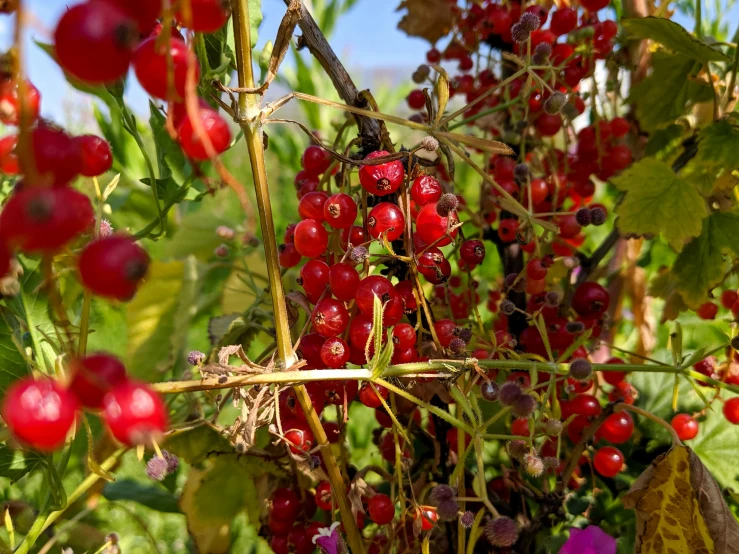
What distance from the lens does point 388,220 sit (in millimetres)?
543

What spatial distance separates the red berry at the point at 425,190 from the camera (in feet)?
1.87

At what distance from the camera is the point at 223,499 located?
0.84m

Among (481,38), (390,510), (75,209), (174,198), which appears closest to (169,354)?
(174,198)

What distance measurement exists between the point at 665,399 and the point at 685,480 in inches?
15.3

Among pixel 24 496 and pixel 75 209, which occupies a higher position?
pixel 75 209

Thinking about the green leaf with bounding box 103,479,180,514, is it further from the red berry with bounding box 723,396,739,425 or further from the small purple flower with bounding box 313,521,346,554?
the red berry with bounding box 723,396,739,425

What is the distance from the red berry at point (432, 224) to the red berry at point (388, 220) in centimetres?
2

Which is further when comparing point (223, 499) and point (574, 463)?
point (223, 499)

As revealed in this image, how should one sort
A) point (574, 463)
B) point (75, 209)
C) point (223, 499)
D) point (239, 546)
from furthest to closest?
point (239, 546), point (223, 499), point (574, 463), point (75, 209)

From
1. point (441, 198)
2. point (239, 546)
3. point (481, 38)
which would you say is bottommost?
point (239, 546)

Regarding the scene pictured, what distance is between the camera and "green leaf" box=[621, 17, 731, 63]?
72cm

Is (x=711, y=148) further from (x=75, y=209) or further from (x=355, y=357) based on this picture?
(x=75, y=209)

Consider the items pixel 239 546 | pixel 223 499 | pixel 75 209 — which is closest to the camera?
pixel 75 209

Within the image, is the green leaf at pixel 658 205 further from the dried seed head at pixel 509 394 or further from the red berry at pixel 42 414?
the red berry at pixel 42 414
